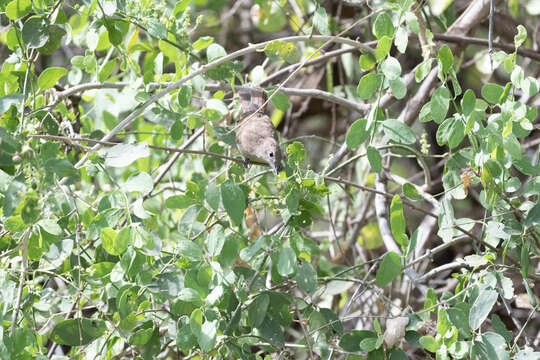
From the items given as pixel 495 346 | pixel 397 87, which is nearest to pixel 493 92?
pixel 397 87

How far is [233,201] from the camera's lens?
5.51 ft

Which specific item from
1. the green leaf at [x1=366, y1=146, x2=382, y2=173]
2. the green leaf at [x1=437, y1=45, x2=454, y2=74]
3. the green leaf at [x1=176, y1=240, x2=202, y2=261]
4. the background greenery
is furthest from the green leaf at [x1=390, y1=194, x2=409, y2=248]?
the green leaf at [x1=176, y1=240, x2=202, y2=261]

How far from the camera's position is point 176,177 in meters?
2.93

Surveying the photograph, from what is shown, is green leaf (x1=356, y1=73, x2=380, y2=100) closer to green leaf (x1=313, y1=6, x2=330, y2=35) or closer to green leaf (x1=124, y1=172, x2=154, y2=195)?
green leaf (x1=313, y1=6, x2=330, y2=35)

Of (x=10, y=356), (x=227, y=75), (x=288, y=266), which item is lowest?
(x=10, y=356)

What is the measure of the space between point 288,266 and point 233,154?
0.89m

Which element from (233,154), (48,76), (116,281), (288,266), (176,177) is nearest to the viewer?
(288,266)

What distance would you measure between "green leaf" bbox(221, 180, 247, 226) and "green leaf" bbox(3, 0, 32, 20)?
0.69 meters

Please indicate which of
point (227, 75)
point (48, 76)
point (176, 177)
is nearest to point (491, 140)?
point (227, 75)

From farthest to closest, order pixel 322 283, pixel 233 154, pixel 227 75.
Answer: pixel 233 154 < pixel 227 75 < pixel 322 283

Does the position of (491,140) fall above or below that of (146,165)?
above

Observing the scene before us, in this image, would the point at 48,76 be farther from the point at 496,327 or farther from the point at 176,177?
the point at 496,327

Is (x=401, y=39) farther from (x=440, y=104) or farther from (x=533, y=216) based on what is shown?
(x=533, y=216)

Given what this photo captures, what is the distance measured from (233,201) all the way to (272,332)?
0.36 meters
